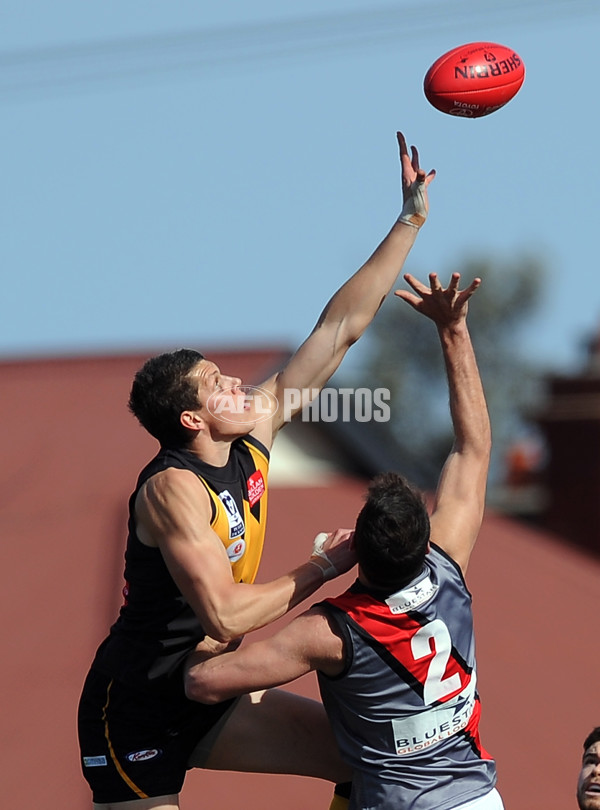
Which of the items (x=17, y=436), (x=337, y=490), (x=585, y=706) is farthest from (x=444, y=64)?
(x=17, y=436)

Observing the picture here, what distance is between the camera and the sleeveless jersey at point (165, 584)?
4.43 m

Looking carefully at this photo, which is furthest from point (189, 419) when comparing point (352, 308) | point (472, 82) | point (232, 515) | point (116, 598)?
point (116, 598)

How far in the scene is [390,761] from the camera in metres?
4.17

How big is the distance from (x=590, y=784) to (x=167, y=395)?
1973mm

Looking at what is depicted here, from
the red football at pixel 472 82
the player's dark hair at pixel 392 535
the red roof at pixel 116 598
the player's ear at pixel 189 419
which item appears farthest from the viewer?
the red roof at pixel 116 598

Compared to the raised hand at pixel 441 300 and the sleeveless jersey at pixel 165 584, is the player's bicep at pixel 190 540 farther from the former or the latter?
the raised hand at pixel 441 300

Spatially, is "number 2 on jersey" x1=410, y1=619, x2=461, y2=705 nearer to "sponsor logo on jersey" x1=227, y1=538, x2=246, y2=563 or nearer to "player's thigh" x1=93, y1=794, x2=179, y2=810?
"sponsor logo on jersey" x1=227, y1=538, x2=246, y2=563

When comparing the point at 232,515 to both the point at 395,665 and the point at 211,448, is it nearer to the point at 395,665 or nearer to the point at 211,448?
the point at 211,448

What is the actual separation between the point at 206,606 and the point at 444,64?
96.9 inches

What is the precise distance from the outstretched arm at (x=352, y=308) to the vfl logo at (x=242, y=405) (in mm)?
33

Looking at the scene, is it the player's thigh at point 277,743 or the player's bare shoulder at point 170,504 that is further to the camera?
the player's thigh at point 277,743

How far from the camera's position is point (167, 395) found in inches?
177

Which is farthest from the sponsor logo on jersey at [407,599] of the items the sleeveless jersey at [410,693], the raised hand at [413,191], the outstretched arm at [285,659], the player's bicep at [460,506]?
the raised hand at [413,191]

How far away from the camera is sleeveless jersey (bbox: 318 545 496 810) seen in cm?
404
